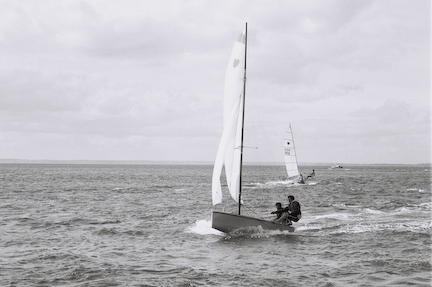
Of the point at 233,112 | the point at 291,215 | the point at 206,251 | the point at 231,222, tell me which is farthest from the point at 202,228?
the point at 233,112

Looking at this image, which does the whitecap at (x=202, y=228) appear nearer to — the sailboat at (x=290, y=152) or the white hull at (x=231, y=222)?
the white hull at (x=231, y=222)

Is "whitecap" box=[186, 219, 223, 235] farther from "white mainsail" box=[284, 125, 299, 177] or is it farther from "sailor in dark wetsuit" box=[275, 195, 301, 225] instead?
"white mainsail" box=[284, 125, 299, 177]

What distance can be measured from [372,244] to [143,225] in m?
13.0

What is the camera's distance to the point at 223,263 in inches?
699

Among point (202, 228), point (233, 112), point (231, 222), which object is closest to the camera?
point (231, 222)

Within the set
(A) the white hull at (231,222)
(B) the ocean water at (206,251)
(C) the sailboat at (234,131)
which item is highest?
(C) the sailboat at (234,131)

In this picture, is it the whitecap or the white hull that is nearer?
the white hull

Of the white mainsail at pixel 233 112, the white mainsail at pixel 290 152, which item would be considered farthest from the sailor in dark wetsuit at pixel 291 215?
the white mainsail at pixel 290 152

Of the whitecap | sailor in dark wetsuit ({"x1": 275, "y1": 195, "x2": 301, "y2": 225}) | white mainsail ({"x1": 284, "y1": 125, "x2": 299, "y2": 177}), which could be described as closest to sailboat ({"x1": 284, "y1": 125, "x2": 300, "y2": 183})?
white mainsail ({"x1": 284, "y1": 125, "x2": 299, "y2": 177})

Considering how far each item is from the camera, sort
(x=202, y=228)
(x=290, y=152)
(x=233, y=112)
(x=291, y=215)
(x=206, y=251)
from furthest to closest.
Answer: (x=290, y=152)
(x=202, y=228)
(x=291, y=215)
(x=233, y=112)
(x=206, y=251)

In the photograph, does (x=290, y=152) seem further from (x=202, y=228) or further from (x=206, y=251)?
(x=206, y=251)

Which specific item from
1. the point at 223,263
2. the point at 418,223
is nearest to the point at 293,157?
the point at 418,223

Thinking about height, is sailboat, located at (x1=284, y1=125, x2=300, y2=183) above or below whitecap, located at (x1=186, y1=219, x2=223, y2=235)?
above

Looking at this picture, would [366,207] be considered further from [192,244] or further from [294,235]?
[192,244]
